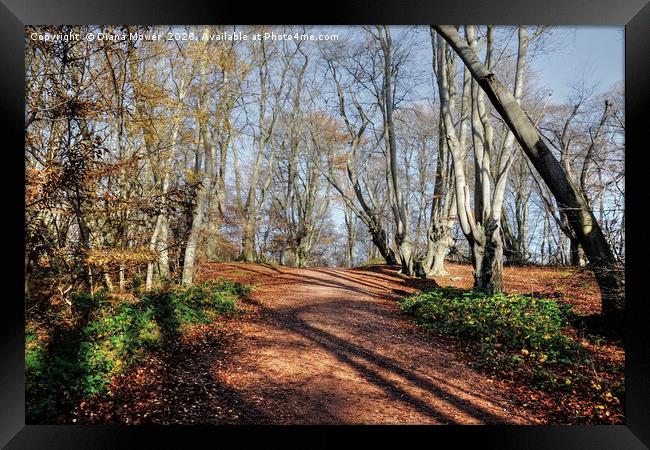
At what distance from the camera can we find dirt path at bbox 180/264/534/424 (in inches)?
108

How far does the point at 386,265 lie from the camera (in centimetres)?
846

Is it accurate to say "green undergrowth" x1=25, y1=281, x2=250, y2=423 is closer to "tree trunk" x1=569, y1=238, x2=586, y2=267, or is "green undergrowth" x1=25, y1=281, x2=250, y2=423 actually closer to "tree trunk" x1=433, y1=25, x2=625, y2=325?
"tree trunk" x1=433, y1=25, x2=625, y2=325

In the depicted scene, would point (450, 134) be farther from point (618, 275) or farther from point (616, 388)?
point (616, 388)

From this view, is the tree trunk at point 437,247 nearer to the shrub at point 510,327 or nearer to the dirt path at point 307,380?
the shrub at point 510,327

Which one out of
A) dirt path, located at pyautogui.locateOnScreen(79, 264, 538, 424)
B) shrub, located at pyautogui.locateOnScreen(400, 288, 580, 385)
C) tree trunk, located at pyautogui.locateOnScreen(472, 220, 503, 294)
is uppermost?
tree trunk, located at pyautogui.locateOnScreen(472, 220, 503, 294)

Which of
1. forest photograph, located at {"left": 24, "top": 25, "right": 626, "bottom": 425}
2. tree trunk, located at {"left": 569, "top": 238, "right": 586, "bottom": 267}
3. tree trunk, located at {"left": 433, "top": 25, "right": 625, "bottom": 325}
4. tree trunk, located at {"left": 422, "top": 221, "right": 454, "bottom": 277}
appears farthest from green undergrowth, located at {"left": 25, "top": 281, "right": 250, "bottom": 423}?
tree trunk, located at {"left": 422, "top": 221, "right": 454, "bottom": 277}

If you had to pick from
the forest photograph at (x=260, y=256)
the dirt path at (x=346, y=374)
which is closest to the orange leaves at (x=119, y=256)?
the forest photograph at (x=260, y=256)

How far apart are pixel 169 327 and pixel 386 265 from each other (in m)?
5.89

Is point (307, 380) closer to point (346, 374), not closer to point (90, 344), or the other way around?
point (346, 374)

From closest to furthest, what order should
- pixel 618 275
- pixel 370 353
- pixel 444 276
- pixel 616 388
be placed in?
pixel 616 388
pixel 618 275
pixel 370 353
pixel 444 276

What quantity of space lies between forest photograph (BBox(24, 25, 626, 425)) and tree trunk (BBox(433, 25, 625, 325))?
19mm

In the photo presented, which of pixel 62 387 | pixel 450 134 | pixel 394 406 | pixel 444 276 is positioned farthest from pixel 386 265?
pixel 62 387

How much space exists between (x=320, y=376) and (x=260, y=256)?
368 centimetres
